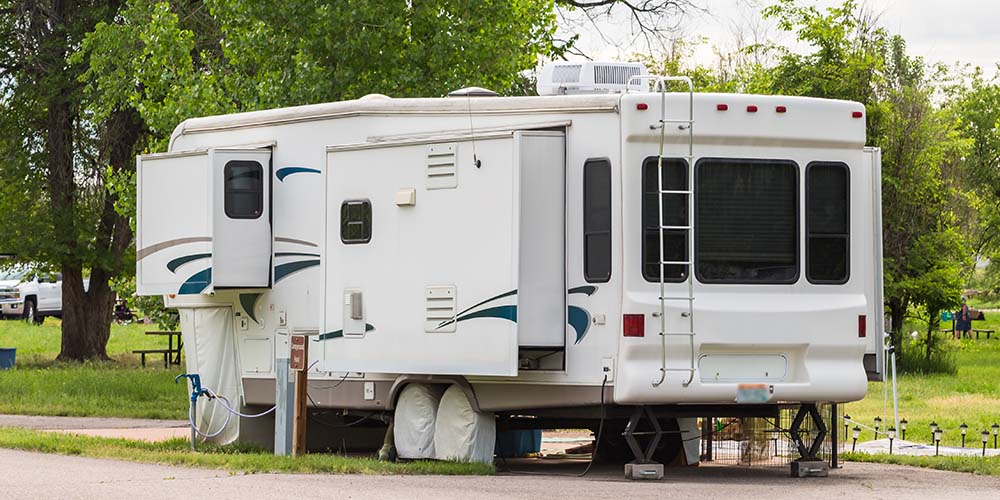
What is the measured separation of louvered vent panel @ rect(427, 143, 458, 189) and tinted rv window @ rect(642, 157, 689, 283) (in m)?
1.51

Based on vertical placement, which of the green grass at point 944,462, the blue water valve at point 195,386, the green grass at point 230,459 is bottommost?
the green grass at point 944,462

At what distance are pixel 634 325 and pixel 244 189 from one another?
3.90 metres

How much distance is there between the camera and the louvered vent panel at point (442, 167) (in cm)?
1159

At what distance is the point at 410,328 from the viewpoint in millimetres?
11820

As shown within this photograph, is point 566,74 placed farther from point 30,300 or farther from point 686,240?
point 30,300

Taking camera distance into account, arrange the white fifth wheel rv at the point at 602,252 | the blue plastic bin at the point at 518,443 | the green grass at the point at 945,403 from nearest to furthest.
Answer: the white fifth wheel rv at the point at 602,252 < the blue plastic bin at the point at 518,443 < the green grass at the point at 945,403

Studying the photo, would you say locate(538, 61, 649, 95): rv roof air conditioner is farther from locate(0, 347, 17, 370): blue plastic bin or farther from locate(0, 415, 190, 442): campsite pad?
locate(0, 347, 17, 370): blue plastic bin

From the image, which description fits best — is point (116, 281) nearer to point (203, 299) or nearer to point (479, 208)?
point (203, 299)

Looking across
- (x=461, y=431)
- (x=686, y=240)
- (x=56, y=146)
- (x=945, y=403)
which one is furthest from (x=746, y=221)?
(x=56, y=146)

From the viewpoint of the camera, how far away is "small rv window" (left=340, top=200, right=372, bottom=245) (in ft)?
39.9

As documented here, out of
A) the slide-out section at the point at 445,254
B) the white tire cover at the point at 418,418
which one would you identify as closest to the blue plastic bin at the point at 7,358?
the slide-out section at the point at 445,254

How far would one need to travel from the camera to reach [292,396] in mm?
12555

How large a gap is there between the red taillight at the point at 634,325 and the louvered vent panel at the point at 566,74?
7.55ft

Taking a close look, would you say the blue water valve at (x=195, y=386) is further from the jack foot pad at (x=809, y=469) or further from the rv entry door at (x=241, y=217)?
the jack foot pad at (x=809, y=469)
